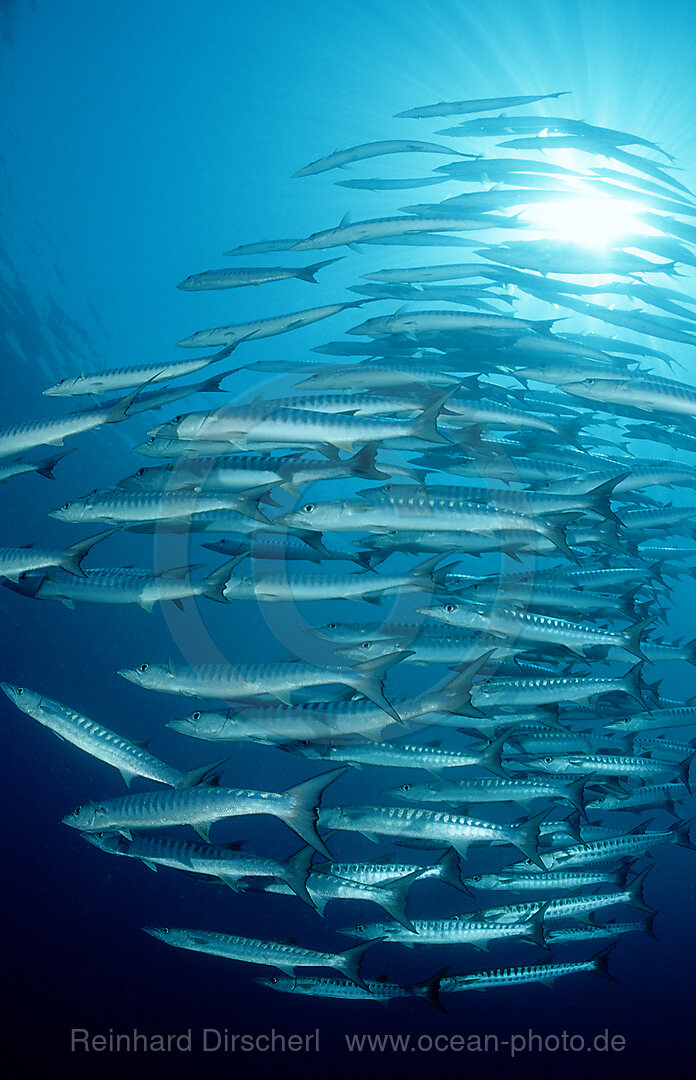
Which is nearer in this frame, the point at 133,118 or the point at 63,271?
the point at 133,118

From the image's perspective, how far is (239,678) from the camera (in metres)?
4.39

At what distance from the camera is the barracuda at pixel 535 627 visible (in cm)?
486

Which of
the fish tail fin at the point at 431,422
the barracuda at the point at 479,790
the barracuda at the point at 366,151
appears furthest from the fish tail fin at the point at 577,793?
the barracuda at the point at 366,151

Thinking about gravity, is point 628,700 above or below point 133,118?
below

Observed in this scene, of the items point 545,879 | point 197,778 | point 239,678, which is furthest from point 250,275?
point 545,879

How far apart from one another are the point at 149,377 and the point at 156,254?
24.5m

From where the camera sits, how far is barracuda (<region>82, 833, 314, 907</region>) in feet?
13.4

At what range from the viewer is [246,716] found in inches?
174

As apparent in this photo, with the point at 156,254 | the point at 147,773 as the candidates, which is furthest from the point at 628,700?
the point at 156,254

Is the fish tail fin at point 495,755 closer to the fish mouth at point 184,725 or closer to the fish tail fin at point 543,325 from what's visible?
the fish mouth at point 184,725

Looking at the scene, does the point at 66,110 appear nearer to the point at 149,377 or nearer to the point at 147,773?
the point at 149,377

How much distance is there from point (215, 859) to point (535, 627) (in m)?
3.17

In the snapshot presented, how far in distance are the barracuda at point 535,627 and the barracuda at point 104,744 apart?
7.54ft

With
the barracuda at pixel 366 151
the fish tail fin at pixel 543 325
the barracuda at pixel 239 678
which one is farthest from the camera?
the barracuda at pixel 366 151
